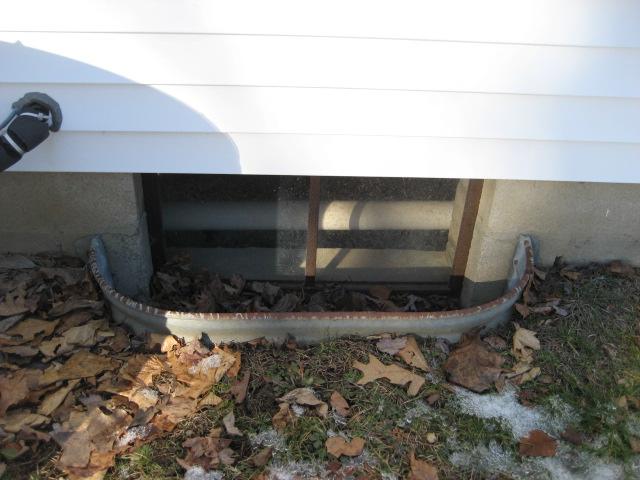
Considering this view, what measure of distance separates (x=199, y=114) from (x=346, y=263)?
5.10 feet

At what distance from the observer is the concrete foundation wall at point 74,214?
301 centimetres

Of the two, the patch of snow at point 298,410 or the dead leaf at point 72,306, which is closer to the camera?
the patch of snow at point 298,410

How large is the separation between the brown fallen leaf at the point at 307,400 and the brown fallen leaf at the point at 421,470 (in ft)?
1.44

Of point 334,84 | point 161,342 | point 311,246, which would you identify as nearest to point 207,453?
point 161,342

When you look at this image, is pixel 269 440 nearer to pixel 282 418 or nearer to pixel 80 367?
pixel 282 418

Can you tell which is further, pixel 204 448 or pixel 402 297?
pixel 402 297

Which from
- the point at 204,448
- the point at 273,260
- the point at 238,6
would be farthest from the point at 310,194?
the point at 204,448

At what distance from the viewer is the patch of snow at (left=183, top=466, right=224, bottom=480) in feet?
7.73

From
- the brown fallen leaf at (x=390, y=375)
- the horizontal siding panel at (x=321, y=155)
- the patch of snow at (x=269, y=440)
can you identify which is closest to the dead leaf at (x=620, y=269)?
the horizontal siding panel at (x=321, y=155)

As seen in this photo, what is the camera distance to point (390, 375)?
283cm

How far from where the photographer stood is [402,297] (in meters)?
3.76

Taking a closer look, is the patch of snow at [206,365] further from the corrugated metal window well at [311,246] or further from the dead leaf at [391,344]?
the dead leaf at [391,344]

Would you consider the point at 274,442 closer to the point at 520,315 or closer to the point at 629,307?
the point at 520,315

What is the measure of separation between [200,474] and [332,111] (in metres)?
1.65
